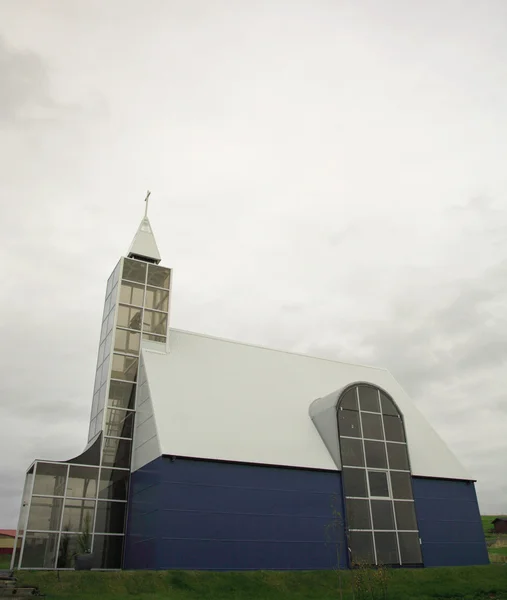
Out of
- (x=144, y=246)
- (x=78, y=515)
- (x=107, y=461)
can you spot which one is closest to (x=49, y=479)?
(x=78, y=515)

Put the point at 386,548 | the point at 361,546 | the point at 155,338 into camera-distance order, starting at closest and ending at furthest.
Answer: the point at 361,546
the point at 386,548
the point at 155,338

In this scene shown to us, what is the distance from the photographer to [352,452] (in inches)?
1102

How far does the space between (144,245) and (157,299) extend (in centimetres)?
389

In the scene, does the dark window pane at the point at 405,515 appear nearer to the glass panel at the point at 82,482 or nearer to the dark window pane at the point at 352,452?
the dark window pane at the point at 352,452

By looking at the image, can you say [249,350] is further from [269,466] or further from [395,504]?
[395,504]

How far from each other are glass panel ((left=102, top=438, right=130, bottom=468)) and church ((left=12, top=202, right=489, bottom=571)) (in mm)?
52

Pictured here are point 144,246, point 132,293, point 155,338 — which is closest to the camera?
point 155,338

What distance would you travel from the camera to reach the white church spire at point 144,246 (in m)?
33.6

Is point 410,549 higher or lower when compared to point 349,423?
lower

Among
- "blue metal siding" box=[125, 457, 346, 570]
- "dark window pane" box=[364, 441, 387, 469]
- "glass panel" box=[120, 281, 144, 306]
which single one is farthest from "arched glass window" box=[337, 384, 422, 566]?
"glass panel" box=[120, 281, 144, 306]

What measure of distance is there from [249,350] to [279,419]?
5804 mm

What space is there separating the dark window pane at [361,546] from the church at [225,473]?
0.06 metres

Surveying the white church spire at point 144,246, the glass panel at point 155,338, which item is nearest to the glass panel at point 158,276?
the white church spire at point 144,246

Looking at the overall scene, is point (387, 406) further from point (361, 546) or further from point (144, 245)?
point (144, 245)
